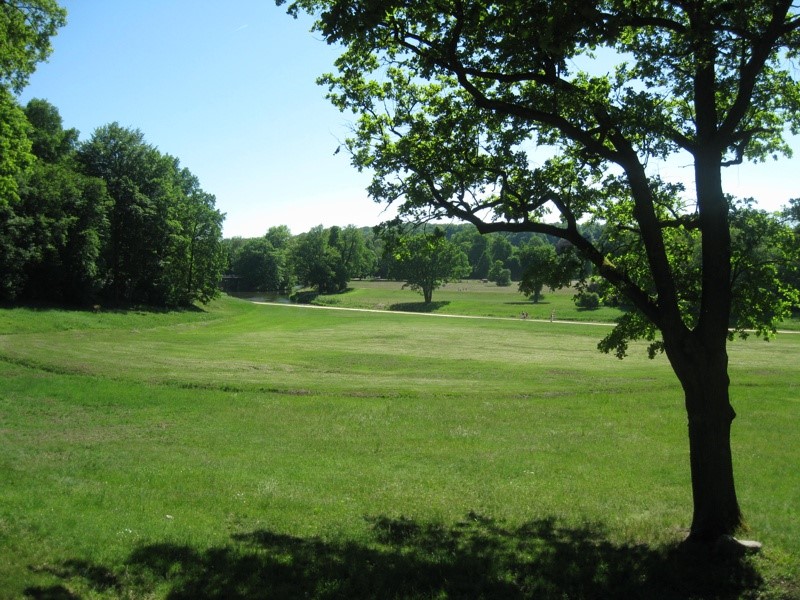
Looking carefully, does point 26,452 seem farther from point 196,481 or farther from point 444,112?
point 444,112

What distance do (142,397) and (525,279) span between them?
1727 cm

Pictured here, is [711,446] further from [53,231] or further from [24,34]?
[53,231]

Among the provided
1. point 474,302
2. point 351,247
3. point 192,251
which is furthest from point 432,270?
point 192,251

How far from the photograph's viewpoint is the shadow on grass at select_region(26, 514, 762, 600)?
7.02 m

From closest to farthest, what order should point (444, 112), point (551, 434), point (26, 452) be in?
point (444, 112) → point (26, 452) → point (551, 434)

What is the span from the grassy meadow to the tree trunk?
0.59 meters

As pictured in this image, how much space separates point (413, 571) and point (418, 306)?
103m

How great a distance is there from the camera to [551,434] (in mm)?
19828

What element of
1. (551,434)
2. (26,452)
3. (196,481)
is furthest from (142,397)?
(551,434)

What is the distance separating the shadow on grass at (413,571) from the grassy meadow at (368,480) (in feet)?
0.11

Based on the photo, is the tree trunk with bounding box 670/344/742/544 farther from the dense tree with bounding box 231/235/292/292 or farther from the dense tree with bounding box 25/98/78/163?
the dense tree with bounding box 231/235/292/292

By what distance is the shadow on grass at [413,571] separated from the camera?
702 cm

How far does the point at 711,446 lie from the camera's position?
29.5 feet

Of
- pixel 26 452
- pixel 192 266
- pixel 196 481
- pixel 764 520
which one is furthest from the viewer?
pixel 192 266
